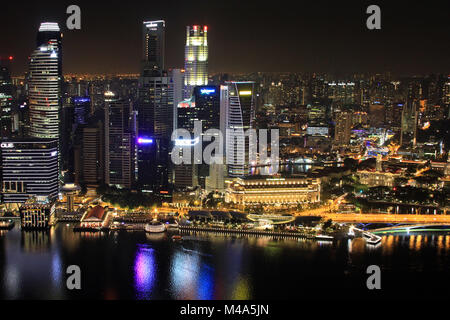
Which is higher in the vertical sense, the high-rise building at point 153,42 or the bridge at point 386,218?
the high-rise building at point 153,42

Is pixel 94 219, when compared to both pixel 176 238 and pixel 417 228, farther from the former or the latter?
pixel 417 228

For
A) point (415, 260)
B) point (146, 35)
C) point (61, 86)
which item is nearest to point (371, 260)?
point (415, 260)

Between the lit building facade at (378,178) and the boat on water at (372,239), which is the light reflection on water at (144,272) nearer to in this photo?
the boat on water at (372,239)

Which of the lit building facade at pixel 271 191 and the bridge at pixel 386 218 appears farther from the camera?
the lit building facade at pixel 271 191

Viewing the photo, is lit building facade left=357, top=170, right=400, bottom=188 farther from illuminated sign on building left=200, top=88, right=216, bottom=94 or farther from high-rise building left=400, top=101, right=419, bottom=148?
high-rise building left=400, top=101, right=419, bottom=148

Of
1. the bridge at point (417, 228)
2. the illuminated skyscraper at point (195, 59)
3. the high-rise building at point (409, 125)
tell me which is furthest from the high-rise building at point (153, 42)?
the high-rise building at point (409, 125)

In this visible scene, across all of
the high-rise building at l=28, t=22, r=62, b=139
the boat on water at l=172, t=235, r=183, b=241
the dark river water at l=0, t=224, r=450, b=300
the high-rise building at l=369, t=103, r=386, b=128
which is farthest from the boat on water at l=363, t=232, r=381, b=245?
the high-rise building at l=369, t=103, r=386, b=128

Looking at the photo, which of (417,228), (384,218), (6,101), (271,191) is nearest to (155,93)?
(6,101)
